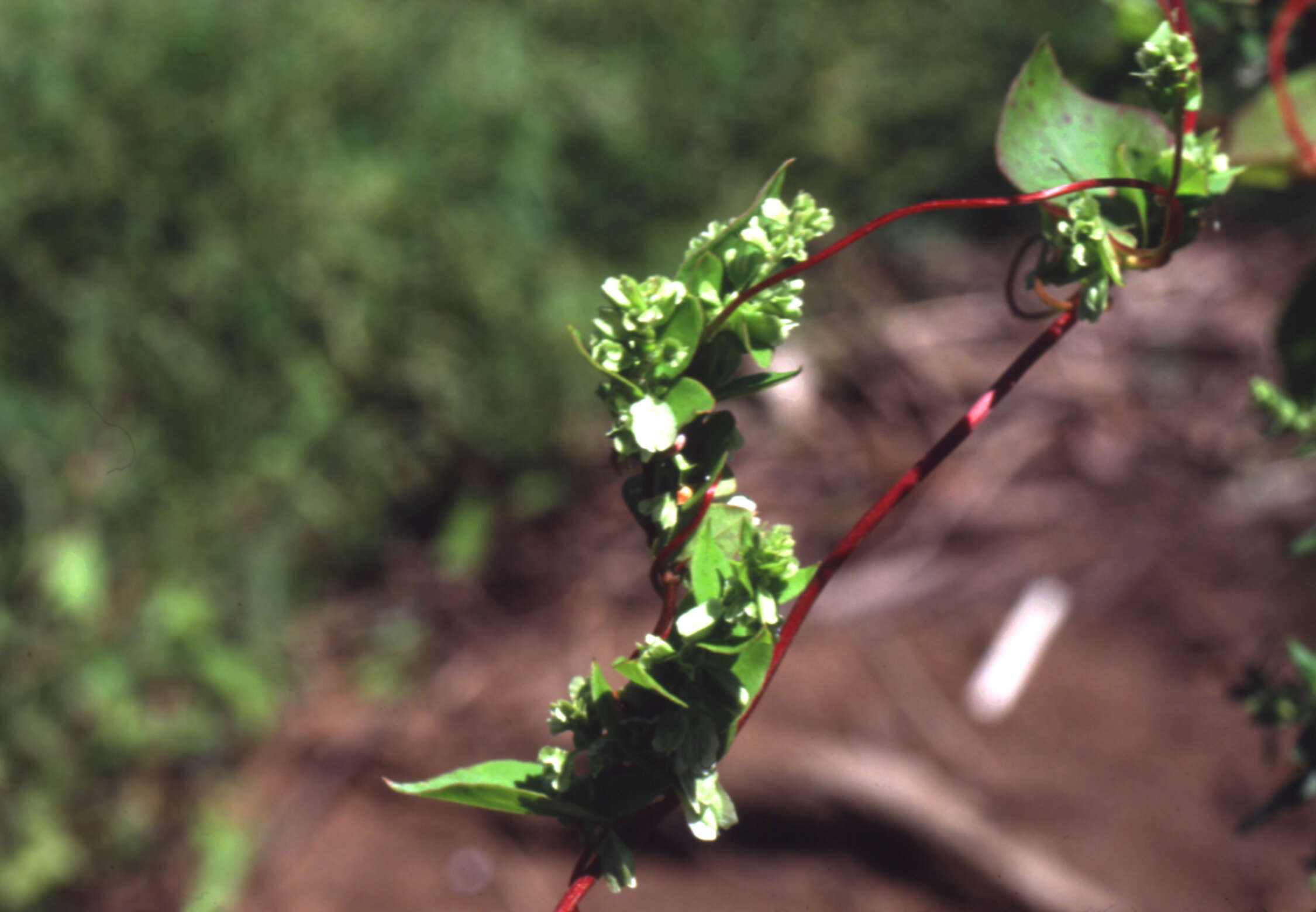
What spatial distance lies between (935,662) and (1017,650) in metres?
0.14

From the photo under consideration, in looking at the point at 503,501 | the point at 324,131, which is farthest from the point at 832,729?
the point at 324,131

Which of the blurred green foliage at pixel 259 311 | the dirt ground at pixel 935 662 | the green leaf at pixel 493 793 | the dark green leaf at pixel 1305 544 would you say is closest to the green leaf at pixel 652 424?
the green leaf at pixel 493 793

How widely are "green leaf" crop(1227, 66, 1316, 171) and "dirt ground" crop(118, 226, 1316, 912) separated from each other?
2.21ft

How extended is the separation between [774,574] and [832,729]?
156 centimetres

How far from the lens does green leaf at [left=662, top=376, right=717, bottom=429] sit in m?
0.38

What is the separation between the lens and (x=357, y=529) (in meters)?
2.05

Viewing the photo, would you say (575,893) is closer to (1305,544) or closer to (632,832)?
(632,832)

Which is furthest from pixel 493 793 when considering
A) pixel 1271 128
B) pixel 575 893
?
pixel 1271 128

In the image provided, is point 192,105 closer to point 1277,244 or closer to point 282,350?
point 282,350

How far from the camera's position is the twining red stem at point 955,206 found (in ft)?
1.28

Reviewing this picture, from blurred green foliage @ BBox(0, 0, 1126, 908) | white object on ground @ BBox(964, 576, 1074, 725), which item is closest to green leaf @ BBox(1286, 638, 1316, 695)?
white object on ground @ BBox(964, 576, 1074, 725)

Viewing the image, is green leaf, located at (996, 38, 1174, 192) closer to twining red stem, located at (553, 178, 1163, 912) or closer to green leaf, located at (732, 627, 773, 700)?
twining red stem, located at (553, 178, 1163, 912)

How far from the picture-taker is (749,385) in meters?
0.39

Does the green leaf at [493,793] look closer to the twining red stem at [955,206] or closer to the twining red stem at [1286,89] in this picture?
the twining red stem at [955,206]
